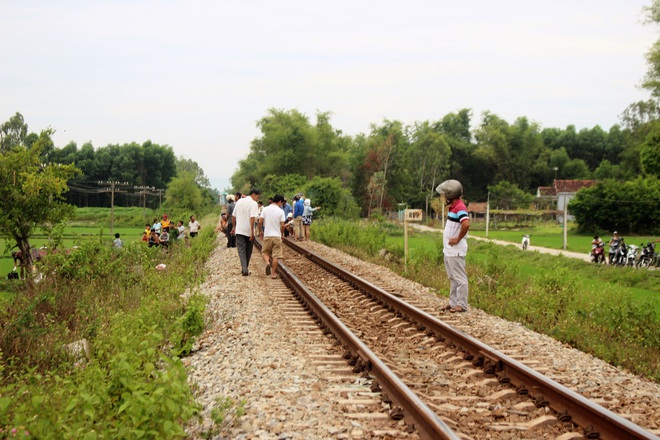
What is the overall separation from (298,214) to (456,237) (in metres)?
15.9

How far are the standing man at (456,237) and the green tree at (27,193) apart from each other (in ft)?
43.8

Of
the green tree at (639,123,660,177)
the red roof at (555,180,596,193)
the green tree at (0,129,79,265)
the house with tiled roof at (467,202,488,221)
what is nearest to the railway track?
the green tree at (0,129,79,265)

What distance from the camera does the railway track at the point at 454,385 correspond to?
488cm

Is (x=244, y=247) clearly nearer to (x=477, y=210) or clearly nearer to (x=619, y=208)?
(x=619, y=208)

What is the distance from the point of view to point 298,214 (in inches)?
997

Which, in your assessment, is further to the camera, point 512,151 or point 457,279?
point 512,151

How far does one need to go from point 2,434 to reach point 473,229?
5922cm

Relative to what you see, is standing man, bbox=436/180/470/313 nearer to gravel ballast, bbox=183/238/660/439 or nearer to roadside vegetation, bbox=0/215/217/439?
gravel ballast, bbox=183/238/660/439

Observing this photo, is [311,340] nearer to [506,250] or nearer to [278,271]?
[278,271]

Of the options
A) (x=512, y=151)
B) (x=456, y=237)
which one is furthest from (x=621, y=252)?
(x=512, y=151)

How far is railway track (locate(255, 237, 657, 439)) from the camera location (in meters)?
4.88

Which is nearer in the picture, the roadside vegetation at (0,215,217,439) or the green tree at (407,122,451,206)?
the roadside vegetation at (0,215,217,439)

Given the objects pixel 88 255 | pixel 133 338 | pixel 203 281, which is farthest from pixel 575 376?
pixel 88 255

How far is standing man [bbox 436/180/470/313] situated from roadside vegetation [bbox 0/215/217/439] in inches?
150
